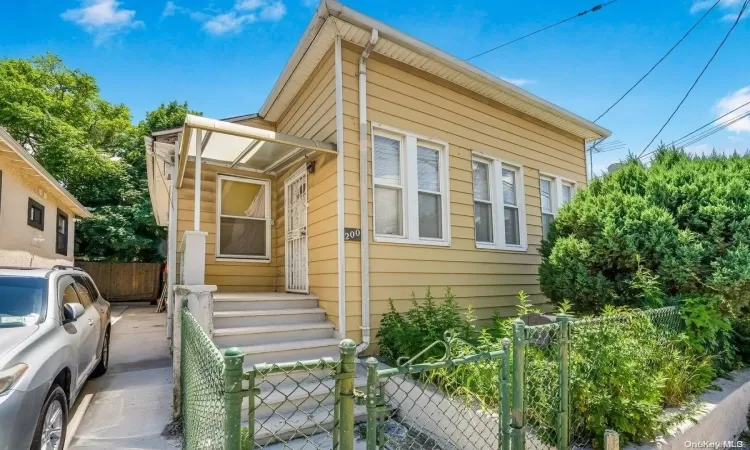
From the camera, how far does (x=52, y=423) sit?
2.78 metres

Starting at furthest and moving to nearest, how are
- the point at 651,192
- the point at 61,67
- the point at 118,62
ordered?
the point at 61,67 < the point at 118,62 < the point at 651,192

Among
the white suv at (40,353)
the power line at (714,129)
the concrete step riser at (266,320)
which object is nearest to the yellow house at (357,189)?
the concrete step riser at (266,320)

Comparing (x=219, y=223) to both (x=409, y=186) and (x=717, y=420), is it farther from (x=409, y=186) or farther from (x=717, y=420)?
(x=717, y=420)

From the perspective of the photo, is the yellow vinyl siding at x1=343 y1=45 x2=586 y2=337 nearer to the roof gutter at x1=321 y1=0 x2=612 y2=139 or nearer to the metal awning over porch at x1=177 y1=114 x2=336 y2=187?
the roof gutter at x1=321 y1=0 x2=612 y2=139

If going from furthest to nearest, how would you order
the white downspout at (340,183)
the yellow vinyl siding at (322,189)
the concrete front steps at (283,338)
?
the yellow vinyl siding at (322,189)
the white downspout at (340,183)
the concrete front steps at (283,338)

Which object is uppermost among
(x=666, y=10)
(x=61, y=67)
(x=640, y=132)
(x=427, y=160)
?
(x=61, y=67)

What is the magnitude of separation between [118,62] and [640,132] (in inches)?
644

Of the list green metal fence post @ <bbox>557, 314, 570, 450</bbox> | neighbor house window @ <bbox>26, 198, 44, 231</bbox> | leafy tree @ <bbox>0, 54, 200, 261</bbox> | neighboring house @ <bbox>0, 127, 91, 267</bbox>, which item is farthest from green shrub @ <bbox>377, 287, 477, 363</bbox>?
leafy tree @ <bbox>0, 54, 200, 261</bbox>

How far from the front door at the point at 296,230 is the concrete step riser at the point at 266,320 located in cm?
68

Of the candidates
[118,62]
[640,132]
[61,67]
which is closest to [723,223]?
[640,132]

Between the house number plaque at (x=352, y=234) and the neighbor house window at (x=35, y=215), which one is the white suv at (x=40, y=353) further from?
the neighbor house window at (x=35, y=215)

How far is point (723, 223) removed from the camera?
14.2 feet

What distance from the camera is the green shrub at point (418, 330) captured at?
422 centimetres

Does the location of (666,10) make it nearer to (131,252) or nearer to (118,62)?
(118,62)
